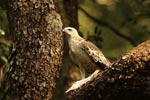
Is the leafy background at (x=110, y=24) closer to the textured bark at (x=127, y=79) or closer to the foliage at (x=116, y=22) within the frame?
the foliage at (x=116, y=22)

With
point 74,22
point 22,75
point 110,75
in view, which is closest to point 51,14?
point 22,75

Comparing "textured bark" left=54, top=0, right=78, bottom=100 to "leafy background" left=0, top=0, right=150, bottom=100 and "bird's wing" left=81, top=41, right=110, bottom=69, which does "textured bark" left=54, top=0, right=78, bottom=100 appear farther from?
"bird's wing" left=81, top=41, right=110, bottom=69

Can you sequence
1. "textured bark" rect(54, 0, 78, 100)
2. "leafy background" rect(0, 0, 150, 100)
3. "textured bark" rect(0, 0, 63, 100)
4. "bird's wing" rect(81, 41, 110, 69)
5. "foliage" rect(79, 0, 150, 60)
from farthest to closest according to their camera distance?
"foliage" rect(79, 0, 150, 60)
"leafy background" rect(0, 0, 150, 100)
"textured bark" rect(54, 0, 78, 100)
"bird's wing" rect(81, 41, 110, 69)
"textured bark" rect(0, 0, 63, 100)

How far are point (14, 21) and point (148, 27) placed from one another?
4575 mm

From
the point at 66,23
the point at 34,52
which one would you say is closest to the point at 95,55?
the point at 34,52

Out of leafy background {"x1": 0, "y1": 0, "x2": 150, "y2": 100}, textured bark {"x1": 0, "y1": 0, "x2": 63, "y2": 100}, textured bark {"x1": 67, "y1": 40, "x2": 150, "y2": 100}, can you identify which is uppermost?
leafy background {"x1": 0, "y1": 0, "x2": 150, "y2": 100}

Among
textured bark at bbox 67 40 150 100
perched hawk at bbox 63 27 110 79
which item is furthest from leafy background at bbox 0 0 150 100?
textured bark at bbox 67 40 150 100

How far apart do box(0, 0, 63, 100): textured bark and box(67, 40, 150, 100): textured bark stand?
135 cm

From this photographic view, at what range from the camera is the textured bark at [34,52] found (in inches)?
350

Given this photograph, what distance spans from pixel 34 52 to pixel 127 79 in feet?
6.32

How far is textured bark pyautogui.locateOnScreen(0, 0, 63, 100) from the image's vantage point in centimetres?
888

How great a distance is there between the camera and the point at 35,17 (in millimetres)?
9086

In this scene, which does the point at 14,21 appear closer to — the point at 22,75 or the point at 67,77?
the point at 22,75

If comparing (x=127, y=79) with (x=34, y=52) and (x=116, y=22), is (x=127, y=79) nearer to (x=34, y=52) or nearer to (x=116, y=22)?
(x=34, y=52)
